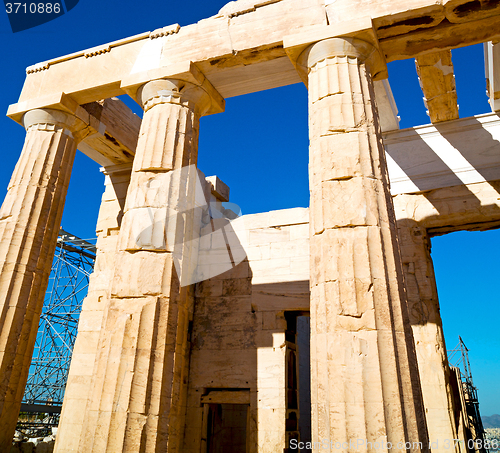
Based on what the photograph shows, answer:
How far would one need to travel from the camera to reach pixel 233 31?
28.8 ft

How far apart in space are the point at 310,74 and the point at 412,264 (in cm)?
491

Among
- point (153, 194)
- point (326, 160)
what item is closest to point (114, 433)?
point (153, 194)

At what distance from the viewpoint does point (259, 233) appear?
465 inches

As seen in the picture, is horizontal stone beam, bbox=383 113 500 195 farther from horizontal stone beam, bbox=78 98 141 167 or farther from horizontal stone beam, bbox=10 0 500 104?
horizontal stone beam, bbox=78 98 141 167

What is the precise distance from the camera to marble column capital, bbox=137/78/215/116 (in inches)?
340

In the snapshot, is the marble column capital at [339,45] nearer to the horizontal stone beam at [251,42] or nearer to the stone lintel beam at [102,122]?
the horizontal stone beam at [251,42]

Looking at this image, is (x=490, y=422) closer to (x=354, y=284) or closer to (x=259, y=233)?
(x=259, y=233)

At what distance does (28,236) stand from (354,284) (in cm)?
684

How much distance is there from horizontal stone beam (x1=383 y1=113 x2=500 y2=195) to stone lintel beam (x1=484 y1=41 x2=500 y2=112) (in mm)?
522

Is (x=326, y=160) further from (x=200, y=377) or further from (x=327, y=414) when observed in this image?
(x=200, y=377)

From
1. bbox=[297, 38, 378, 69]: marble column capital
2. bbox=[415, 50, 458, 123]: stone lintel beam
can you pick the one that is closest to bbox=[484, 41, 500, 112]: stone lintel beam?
bbox=[415, 50, 458, 123]: stone lintel beam

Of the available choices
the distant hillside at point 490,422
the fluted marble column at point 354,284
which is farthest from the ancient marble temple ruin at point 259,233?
the distant hillside at point 490,422

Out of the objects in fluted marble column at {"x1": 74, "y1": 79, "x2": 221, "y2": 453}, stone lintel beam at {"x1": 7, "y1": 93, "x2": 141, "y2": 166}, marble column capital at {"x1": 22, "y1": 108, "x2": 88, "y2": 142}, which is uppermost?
stone lintel beam at {"x1": 7, "y1": 93, "x2": 141, "y2": 166}

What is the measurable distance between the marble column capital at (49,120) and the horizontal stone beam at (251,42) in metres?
0.49
